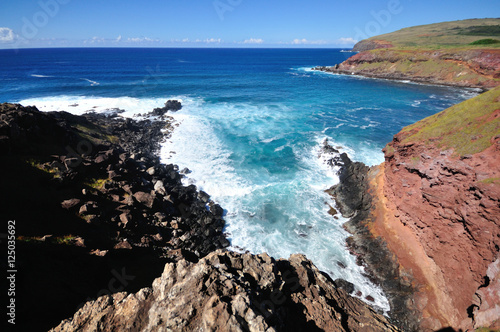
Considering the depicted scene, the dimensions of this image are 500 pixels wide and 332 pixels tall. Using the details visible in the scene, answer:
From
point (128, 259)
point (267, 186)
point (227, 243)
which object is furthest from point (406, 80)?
point (128, 259)

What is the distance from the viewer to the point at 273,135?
141 feet

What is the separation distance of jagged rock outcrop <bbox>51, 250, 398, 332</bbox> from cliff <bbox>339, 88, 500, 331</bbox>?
26.2 feet

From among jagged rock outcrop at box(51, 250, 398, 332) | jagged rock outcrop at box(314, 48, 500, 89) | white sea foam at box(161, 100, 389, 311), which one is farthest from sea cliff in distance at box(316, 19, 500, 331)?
jagged rock outcrop at box(314, 48, 500, 89)

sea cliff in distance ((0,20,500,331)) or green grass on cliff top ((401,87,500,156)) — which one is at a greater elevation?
green grass on cliff top ((401,87,500,156))

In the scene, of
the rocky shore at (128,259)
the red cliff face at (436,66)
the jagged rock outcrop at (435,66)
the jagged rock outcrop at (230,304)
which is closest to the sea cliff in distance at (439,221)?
the rocky shore at (128,259)

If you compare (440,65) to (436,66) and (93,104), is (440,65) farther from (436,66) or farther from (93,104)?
(93,104)

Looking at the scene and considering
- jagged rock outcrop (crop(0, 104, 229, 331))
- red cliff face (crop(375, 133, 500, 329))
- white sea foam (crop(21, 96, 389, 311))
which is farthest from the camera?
white sea foam (crop(21, 96, 389, 311))

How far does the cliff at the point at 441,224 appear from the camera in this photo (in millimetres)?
14438

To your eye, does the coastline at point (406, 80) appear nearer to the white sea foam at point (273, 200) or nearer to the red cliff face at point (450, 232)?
the white sea foam at point (273, 200)

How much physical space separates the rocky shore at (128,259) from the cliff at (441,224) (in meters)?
5.29

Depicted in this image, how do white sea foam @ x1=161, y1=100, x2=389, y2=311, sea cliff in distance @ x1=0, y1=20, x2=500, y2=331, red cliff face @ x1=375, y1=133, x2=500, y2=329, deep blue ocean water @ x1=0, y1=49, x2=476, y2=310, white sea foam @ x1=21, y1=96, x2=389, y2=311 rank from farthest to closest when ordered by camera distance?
deep blue ocean water @ x1=0, y1=49, x2=476, y2=310, white sea foam @ x1=21, y1=96, x2=389, y2=311, white sea foam @ x1=161, y1=100, x2=389, y2=311, red cliff face @ x1=375, y1=133, x2=500, y2=329, sea cliff in distance @ x1=0, y1=20, x2=500, y2=331

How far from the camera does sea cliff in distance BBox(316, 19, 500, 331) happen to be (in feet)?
47.5

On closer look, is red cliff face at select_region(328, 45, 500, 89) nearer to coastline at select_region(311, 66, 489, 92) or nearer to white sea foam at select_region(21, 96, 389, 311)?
coastline at select_region(311, 66, 489, 92)

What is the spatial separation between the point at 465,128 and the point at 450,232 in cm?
910
